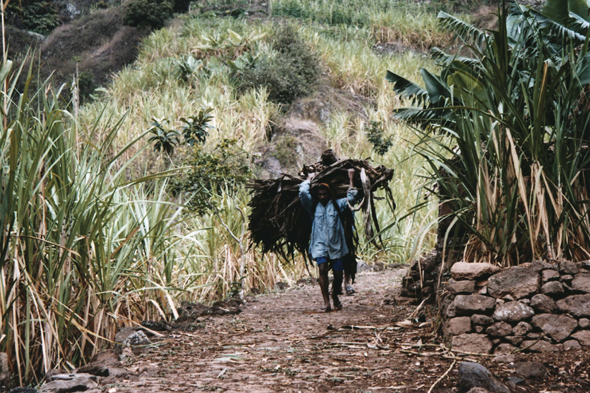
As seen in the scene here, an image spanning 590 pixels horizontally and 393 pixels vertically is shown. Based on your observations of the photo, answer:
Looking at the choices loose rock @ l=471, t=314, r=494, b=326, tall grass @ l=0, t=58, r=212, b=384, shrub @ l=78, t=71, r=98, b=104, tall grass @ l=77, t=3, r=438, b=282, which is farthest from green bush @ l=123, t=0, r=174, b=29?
loose rock @ l=471, t=314, r=494, b=326

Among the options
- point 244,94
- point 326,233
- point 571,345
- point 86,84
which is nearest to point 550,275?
point 571,345

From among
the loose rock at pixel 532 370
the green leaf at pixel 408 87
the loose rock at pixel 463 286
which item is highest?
the green leaf at pixel 408 87

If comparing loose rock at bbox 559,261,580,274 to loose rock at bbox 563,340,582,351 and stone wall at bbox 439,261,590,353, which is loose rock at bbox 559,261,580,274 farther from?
loose rock at bbox 563,340,582,351

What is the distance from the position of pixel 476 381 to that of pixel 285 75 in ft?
50.8

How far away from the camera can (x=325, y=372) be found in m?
3.47

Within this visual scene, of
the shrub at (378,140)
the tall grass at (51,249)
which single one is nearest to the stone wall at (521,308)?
the tall grass at (51,249)

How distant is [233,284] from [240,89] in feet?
38.4

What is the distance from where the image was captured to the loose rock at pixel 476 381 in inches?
112

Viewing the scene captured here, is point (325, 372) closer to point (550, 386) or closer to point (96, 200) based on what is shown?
point (550, 386)

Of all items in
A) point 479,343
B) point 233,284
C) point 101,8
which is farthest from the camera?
point 101,8

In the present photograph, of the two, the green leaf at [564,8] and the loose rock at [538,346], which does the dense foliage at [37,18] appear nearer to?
the green leaf at [564,8]

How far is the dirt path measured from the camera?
10.5ft

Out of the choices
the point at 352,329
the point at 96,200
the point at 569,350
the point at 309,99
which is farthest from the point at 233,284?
the point at 309,99

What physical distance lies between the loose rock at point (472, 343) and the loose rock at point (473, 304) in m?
0.15
